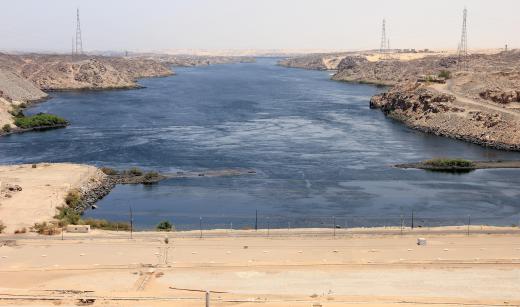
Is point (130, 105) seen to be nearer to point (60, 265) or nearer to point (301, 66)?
point (60, 265)

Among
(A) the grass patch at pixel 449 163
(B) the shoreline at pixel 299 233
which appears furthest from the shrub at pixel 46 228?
(A) the grass patch at pixel 449 163

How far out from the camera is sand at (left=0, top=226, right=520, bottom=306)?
52.6ft

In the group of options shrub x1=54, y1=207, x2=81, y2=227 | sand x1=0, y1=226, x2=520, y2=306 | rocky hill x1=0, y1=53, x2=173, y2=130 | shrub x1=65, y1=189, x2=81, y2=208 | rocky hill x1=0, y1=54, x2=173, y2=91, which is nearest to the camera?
sand x1=0, y1=226, x2=520, y2=306

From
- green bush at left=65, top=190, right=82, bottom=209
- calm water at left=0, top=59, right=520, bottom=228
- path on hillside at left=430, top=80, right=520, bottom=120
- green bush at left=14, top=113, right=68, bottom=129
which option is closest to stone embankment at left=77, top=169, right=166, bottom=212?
green bush at left=65, top=190, right=82, bottom=209

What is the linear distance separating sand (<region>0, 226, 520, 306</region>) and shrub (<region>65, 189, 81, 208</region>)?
6.14 metres

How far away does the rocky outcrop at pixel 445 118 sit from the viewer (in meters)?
47.3

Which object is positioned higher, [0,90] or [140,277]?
[0,90]

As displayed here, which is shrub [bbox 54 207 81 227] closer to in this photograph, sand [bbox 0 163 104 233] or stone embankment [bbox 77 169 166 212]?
sand [bbox 0 163 104 233]

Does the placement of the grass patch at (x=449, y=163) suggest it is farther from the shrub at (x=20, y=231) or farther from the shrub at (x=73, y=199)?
the shrub at (x=20, y=231)

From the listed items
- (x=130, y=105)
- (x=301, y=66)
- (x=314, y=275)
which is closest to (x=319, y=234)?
(x=314, y=275)

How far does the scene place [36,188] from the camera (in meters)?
29.4

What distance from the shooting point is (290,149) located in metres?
43.4

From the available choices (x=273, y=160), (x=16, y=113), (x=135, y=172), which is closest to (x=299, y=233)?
(x=135, y=172)

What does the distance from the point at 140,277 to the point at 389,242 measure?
8670 mm
